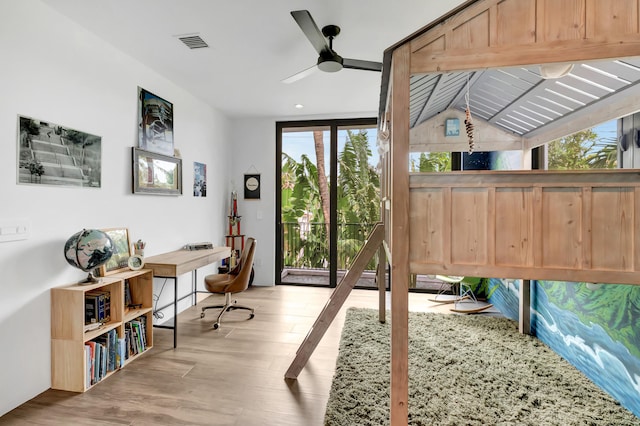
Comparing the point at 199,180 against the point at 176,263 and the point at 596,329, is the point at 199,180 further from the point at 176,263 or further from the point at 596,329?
the point at 596,329

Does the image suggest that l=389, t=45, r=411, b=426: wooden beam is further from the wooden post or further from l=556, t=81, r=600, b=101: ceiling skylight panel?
the wooden post

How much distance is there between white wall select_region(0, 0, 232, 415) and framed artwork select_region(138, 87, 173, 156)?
0.09 metres

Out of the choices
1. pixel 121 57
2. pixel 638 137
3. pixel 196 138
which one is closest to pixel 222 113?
pixel 196 138

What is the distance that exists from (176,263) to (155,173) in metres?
1.12

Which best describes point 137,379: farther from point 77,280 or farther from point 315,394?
point 315,394

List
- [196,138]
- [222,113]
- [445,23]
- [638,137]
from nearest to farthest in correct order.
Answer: [445,23] → [638,137] → [196,138] → [222,113]

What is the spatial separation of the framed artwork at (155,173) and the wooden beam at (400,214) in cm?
272

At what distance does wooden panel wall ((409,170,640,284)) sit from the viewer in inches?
61.6

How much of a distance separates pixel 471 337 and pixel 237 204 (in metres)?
3.93

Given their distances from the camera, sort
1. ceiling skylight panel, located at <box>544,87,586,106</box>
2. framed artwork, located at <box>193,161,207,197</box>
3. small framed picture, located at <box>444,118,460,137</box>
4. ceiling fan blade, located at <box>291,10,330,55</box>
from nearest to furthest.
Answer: ceiling fan blade, located at <box>291,10,330,55</box> < ceiling skylight panel, located at <box>544,87,586,106</box> < small framed picture, located at <box>444,118,460,137</box> < framed artwork, located at <box>193,161,207,197</box>

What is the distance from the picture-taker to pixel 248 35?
2.73 metres

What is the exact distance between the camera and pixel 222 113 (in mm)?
5062

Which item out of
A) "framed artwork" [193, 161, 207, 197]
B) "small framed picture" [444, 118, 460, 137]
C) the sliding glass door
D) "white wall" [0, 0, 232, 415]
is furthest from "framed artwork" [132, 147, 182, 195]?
"small framed picture" [444, 118, 460, 137]

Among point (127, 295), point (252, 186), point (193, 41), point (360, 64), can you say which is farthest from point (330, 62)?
point (252, 186)
